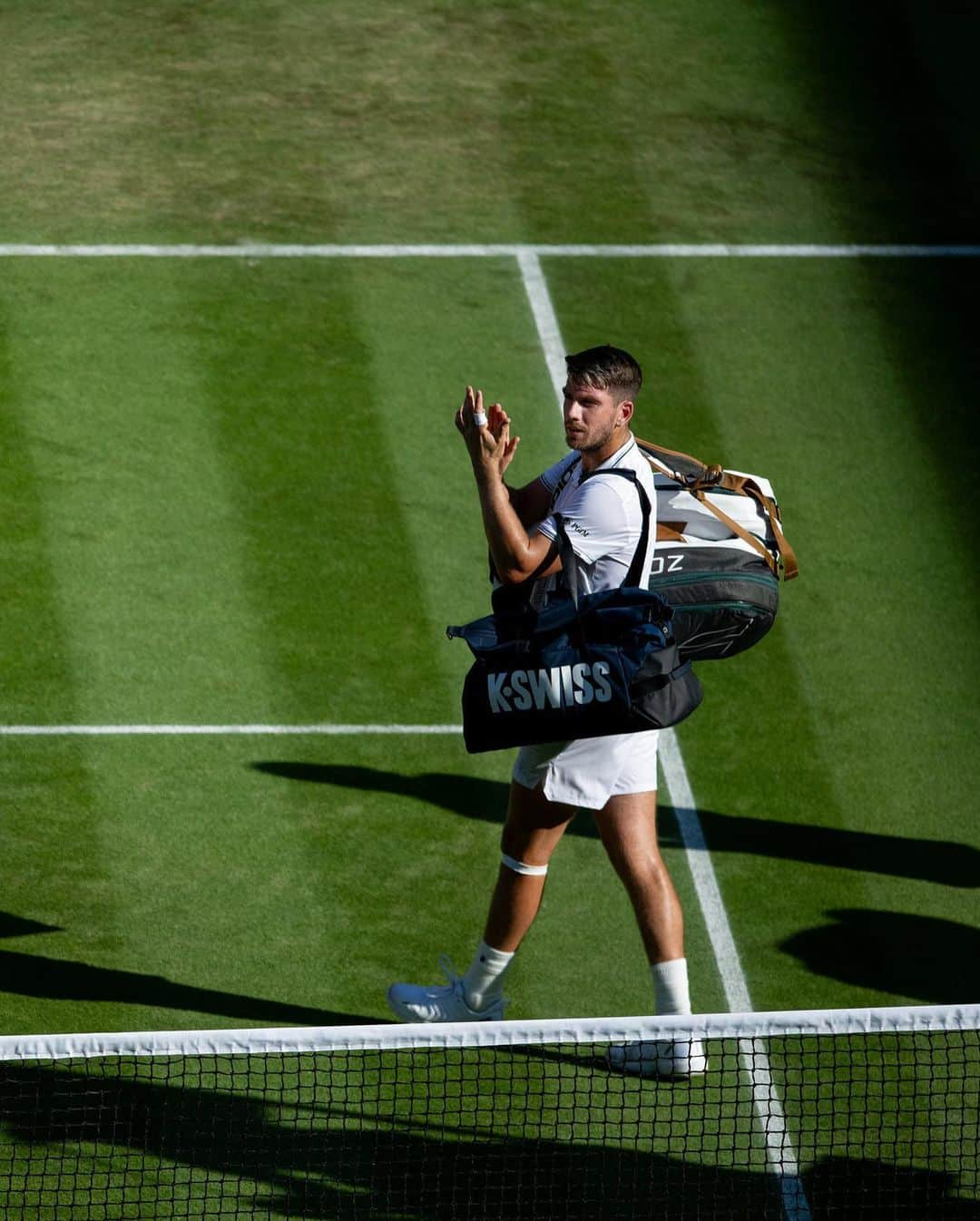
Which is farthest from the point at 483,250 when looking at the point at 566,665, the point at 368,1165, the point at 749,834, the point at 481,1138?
the point at 368,1165

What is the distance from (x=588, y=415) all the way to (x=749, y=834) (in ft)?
9.36

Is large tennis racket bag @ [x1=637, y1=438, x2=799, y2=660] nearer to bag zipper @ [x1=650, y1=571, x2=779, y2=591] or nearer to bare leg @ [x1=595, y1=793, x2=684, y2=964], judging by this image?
bag zipper @ [x1=650, y1=571, x2=779, y2=591]

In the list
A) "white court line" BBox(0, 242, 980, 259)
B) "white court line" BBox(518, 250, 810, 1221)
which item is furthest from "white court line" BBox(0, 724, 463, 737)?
"white court line" BBox(0, 242, 980, 259)

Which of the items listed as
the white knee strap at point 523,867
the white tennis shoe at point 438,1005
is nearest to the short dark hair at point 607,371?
the white knee strap at point 523,867

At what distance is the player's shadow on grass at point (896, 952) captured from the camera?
25.6 ft

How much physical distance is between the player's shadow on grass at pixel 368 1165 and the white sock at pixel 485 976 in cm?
45

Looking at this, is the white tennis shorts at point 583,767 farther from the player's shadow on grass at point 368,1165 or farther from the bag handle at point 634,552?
the player's shadow on grass at point 368,1165

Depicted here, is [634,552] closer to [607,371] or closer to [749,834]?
[607,371]

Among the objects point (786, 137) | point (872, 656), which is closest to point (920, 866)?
point (872, 656)

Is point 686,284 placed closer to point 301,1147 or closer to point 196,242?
point 196,242

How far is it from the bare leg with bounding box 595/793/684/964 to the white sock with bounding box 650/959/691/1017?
3cm

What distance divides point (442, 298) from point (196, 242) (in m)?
1.67

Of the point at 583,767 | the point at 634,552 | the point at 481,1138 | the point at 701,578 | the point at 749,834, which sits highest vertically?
the point at 634,552

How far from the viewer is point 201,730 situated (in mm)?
9062
